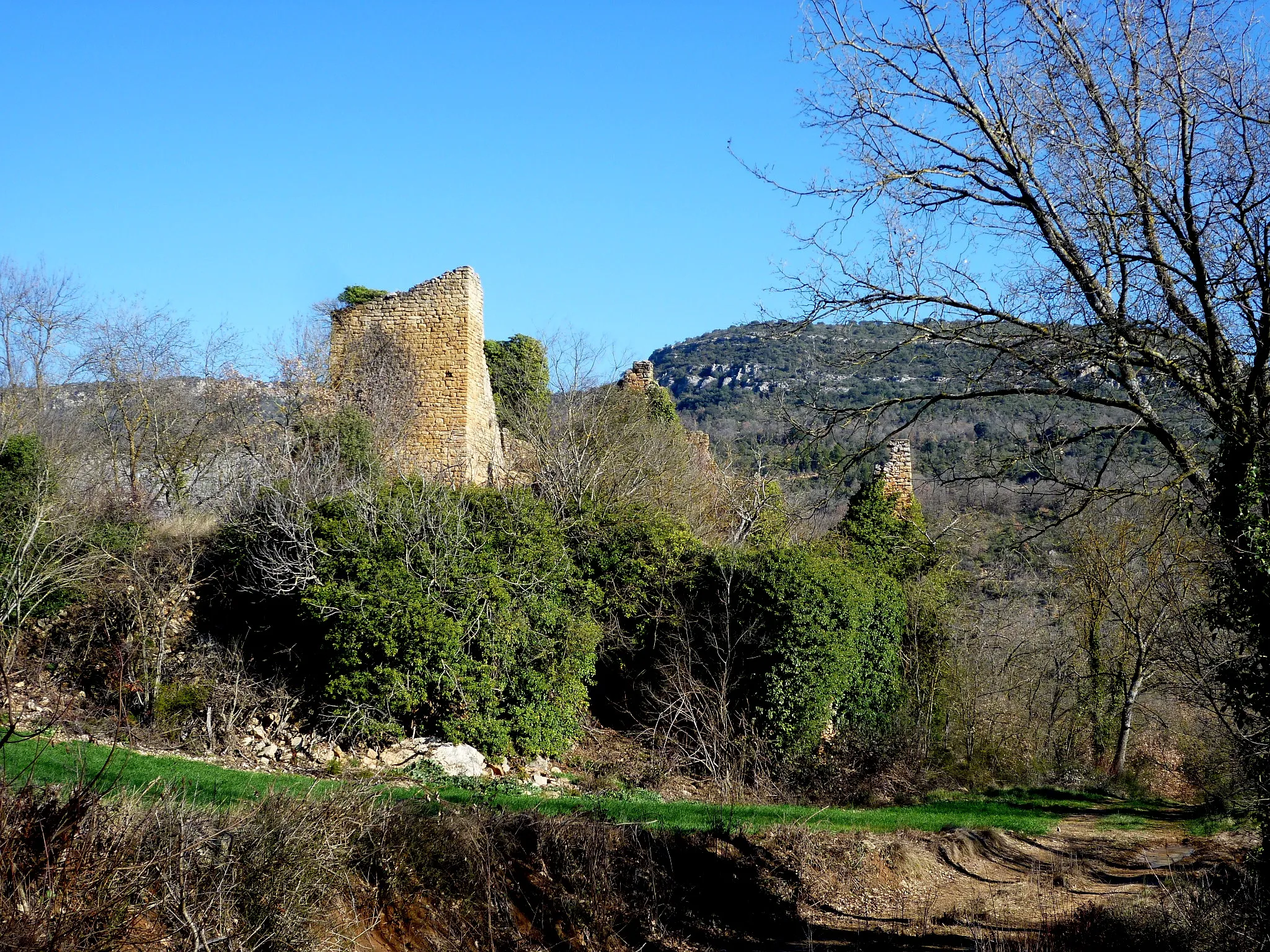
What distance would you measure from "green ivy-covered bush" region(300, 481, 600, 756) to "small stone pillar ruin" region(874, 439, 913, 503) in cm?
841

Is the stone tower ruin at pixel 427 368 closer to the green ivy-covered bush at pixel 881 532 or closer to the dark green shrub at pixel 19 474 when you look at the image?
the dark green shrub at pixel 19 474

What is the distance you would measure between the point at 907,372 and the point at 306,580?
9062 millimetres

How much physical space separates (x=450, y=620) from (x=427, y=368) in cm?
1051

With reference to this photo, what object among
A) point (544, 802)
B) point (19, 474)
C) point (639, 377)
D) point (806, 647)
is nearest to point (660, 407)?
point (639, 377)

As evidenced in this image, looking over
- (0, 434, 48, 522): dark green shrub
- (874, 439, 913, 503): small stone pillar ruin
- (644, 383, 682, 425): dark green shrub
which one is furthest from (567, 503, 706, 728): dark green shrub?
(644, 383, 682, 425): dark green shrub

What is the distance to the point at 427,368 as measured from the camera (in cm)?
2342

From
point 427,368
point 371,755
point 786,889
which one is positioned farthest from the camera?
point 427,368

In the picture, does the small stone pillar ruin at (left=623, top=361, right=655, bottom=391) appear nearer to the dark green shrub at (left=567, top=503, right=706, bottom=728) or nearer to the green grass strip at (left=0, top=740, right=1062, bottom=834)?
the dark green shrub at (left=567, top=503, right=706, bottom=728)

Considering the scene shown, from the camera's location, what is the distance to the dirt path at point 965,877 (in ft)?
30.9

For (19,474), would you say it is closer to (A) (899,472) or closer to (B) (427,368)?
(B) (427,368)

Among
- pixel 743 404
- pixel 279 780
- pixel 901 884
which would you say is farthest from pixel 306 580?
pixel 743 404

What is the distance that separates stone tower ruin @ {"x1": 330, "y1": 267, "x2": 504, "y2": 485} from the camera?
22859 mm

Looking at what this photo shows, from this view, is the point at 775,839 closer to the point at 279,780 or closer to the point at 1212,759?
the point at 279,780

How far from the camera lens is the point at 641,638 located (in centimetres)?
1747
